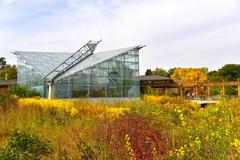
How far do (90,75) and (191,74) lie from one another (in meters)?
31.1

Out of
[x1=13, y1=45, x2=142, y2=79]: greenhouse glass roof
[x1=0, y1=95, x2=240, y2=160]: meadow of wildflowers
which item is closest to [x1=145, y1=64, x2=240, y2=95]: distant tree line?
[x1=13, y1=45, x2=142, y2=79]: greenhouse glass roof

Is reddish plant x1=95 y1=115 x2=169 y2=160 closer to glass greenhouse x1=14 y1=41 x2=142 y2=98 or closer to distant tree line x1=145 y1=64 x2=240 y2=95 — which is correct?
glass greenhouse x1=14 y1=41 x2=142 y2=98

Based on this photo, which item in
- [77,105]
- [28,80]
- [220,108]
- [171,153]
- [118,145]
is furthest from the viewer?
[28,80]

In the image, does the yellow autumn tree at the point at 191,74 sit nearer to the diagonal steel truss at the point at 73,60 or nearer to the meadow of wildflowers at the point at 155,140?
the diagonal steel truss at the point at 73,60

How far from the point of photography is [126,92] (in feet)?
104

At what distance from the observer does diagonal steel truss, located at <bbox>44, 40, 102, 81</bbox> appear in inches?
1203

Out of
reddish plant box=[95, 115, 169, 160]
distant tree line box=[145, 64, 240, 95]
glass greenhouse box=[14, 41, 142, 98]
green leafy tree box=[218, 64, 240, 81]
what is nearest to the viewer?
reddish plant box=[95, 115, 169, 160]

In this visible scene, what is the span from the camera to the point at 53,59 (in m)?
36.2

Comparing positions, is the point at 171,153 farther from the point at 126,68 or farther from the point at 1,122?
the point at 126,68

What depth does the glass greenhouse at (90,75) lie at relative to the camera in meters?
29.1

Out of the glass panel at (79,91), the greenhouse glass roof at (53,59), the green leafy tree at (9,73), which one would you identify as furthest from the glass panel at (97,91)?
the green leafy tree at (9,73)

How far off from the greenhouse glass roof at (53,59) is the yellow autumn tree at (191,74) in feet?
77.9

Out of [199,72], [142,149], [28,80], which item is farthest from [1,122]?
[199,72]

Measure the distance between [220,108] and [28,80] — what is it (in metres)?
29.1
